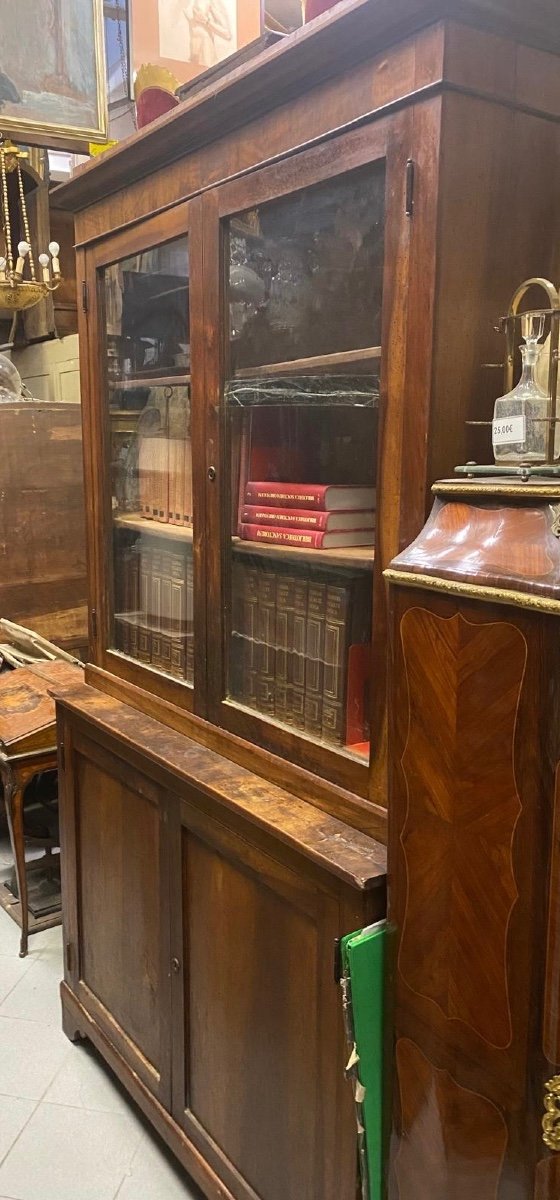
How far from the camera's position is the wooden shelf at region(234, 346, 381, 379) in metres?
1.18

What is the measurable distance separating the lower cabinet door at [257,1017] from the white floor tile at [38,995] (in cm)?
76

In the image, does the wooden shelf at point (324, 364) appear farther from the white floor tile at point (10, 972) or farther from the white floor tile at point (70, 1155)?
the white floor tile at point (10, 972)

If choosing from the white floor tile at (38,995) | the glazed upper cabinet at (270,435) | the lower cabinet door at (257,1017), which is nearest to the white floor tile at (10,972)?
the white floor tile at (38,995)

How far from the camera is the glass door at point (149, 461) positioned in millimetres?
1665

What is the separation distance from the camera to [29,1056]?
Answer: 2129 millimetres

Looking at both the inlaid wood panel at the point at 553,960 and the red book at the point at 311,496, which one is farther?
the red book at the point at 311,496

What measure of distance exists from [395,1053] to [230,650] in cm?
73

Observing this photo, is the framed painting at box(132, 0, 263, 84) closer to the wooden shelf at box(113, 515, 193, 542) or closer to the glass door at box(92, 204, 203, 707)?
the glass door at box(92, 204, 203, 707)

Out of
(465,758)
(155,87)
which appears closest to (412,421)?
(465,758)

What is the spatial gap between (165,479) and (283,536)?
0.47 metres

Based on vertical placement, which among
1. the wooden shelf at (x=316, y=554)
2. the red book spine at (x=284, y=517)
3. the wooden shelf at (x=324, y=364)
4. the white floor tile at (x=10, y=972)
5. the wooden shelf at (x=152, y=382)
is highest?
the wooden shelf at (x=152, y=382)

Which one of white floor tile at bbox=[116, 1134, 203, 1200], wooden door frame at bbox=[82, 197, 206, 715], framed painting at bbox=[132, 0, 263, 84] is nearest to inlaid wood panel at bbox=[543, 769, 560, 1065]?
wooden door frame at bbox=[82, 197, 206, 715]

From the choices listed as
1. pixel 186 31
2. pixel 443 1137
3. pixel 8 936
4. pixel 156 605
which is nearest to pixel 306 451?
pixel 156 605

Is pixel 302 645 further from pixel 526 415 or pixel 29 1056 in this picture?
pixel 29 1056
